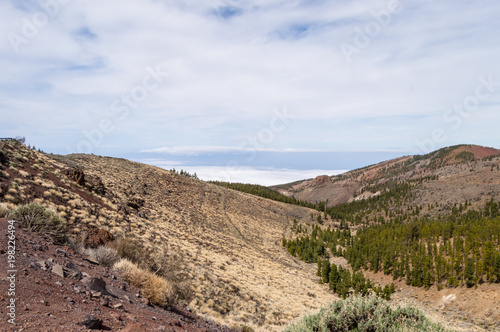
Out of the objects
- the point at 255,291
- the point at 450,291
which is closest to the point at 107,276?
the point at 255,291

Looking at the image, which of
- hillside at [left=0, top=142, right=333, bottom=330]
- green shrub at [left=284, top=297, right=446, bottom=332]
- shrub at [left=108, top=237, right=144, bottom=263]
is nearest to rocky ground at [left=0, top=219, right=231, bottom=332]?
shrub at [left=108, top=237, right=144, bottom=263]

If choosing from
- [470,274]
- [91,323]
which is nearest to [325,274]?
[470,274]

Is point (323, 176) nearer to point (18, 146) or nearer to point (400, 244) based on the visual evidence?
point (400, 244)

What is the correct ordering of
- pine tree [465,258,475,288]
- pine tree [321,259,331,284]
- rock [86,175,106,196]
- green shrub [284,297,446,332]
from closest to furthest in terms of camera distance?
green shrub [284,297,446,332] → pine tree [465,258,475,288] → rock [86,175,106,196] → pine tree [321,259,331,284]

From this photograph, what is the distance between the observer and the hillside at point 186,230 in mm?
13750

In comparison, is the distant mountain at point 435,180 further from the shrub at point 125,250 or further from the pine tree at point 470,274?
the shrub at point 125,250

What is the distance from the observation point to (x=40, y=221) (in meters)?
9.16

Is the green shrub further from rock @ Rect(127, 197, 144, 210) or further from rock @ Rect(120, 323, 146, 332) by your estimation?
rock @ Rect(127, 197, 144, 210)

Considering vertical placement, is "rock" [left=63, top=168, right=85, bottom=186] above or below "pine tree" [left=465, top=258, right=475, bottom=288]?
above

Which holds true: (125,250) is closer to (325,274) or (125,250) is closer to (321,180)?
(325,274)

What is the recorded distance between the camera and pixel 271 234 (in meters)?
45.1

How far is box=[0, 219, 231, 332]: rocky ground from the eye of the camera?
15.1 feet

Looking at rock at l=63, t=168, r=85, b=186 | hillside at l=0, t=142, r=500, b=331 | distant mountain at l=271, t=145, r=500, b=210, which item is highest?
distant mountain at l=271, t=145, r=500, b=210

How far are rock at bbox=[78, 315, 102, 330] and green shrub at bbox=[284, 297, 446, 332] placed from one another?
398cm
